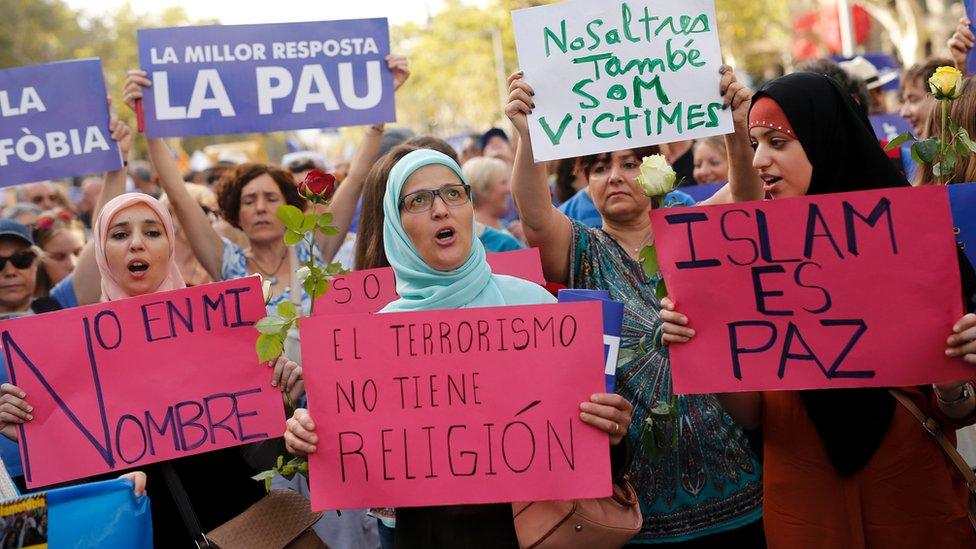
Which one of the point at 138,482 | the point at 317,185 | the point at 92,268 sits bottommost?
the point at 138,482

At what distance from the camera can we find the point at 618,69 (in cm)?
370

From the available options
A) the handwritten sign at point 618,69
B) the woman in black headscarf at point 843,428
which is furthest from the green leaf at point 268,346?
the handwritten sign at point 618,69

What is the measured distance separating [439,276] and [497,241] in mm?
2439

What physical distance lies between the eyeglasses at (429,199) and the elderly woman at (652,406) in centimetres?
53

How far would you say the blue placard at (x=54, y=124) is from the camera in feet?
16.7

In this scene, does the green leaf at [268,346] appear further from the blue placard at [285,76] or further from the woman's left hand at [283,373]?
the blue placard at [285,76]

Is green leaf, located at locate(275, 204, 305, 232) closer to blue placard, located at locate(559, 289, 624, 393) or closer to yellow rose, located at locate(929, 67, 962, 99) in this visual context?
blue placard, located at locate(559, 289, 624, 393)

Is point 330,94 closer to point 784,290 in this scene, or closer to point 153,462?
point 153,462

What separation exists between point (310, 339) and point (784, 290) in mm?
1288

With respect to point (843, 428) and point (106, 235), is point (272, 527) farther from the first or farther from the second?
point (843, 428)

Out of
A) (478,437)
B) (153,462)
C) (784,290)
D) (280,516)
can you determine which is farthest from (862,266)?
(153,462)

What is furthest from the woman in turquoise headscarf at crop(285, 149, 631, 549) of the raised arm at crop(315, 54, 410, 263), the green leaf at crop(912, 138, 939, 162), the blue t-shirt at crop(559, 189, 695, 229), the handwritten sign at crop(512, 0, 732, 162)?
the raised arm at crop(315, 54, 410, 263)

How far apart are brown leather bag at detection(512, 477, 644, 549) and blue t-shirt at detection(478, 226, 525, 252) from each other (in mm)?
2666

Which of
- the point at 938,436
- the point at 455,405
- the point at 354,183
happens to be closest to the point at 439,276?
the point at 455,405
